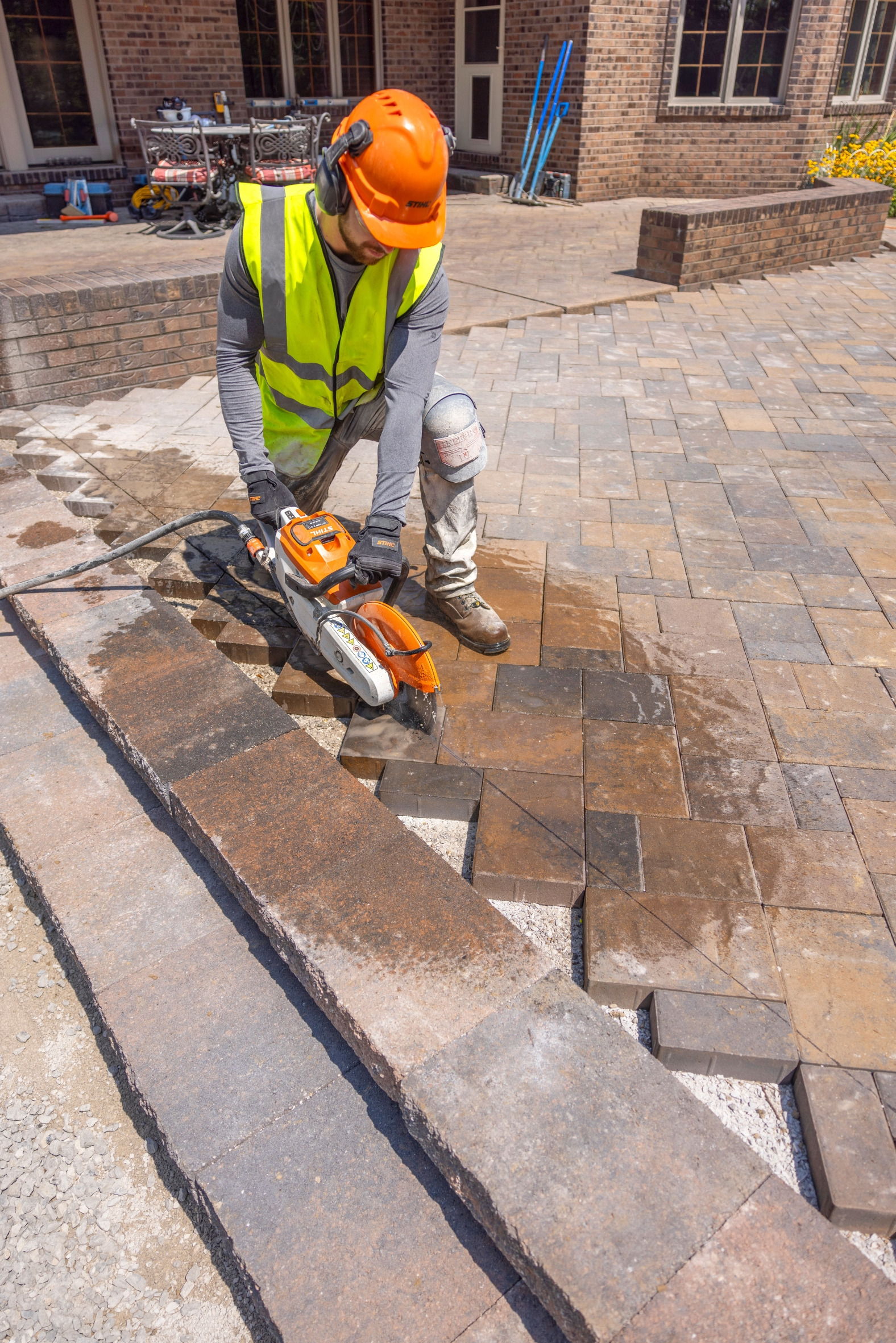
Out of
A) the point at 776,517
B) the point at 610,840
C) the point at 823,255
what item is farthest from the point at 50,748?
the point at 823,255

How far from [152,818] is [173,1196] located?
3.44 feet

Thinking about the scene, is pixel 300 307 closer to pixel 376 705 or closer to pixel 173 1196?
pixel 376 705

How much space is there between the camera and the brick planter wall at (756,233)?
8156 mm

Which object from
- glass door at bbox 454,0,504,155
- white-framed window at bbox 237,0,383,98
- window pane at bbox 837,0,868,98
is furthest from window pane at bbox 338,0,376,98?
window pane at bbox 837,0,868,98

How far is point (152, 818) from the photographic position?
259cm

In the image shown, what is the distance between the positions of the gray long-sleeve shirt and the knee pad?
0.09 metres

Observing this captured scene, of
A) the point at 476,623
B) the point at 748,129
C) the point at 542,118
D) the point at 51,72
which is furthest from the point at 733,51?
the point at 476,623

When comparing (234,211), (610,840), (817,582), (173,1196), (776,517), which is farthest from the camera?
(234,211)

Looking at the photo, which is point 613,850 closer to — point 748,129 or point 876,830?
point 876,830

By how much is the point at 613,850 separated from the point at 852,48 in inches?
567

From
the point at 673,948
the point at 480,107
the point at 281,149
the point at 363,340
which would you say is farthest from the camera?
the point at 480,107

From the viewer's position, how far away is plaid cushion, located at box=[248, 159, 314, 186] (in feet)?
32.7

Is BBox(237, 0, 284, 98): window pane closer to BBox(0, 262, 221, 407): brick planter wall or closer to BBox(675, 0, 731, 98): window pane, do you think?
BBox(675, 0, 731, 98): window pane

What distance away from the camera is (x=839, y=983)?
2123 mm
